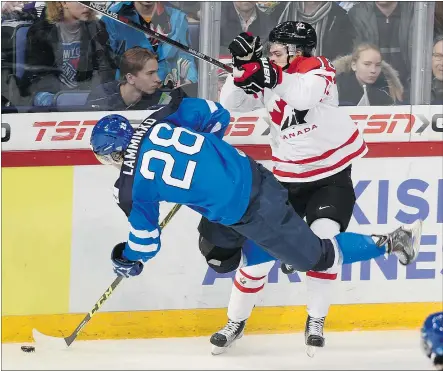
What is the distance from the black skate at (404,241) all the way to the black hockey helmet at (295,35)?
762 millimetres

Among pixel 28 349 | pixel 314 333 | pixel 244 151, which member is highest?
pixel 244 151

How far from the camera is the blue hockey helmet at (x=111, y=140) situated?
3.93m

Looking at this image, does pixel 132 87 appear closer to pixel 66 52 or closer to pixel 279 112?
pixel 66 52

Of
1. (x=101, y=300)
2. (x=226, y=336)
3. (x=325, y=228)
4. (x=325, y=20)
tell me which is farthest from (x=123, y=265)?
(x=325, y=20)

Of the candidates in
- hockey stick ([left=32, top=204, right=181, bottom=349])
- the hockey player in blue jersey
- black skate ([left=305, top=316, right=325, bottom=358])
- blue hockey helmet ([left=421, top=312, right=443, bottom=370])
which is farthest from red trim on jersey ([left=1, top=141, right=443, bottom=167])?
blue hockey helmet ([left=421, top=312, right=443, bottom=370])

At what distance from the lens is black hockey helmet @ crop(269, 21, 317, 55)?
422 cm

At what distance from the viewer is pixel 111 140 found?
393 cm

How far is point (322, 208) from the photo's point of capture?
4301 mm

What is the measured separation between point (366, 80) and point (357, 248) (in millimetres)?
899

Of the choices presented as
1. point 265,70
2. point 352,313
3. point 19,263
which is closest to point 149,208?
point 265,70

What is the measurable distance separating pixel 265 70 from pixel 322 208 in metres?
0.65

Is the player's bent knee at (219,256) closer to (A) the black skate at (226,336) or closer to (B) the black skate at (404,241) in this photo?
(A) the black skate at (226,336)

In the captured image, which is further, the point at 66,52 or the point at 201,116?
the point at 66,52

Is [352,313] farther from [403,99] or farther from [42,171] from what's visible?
[42,171]
